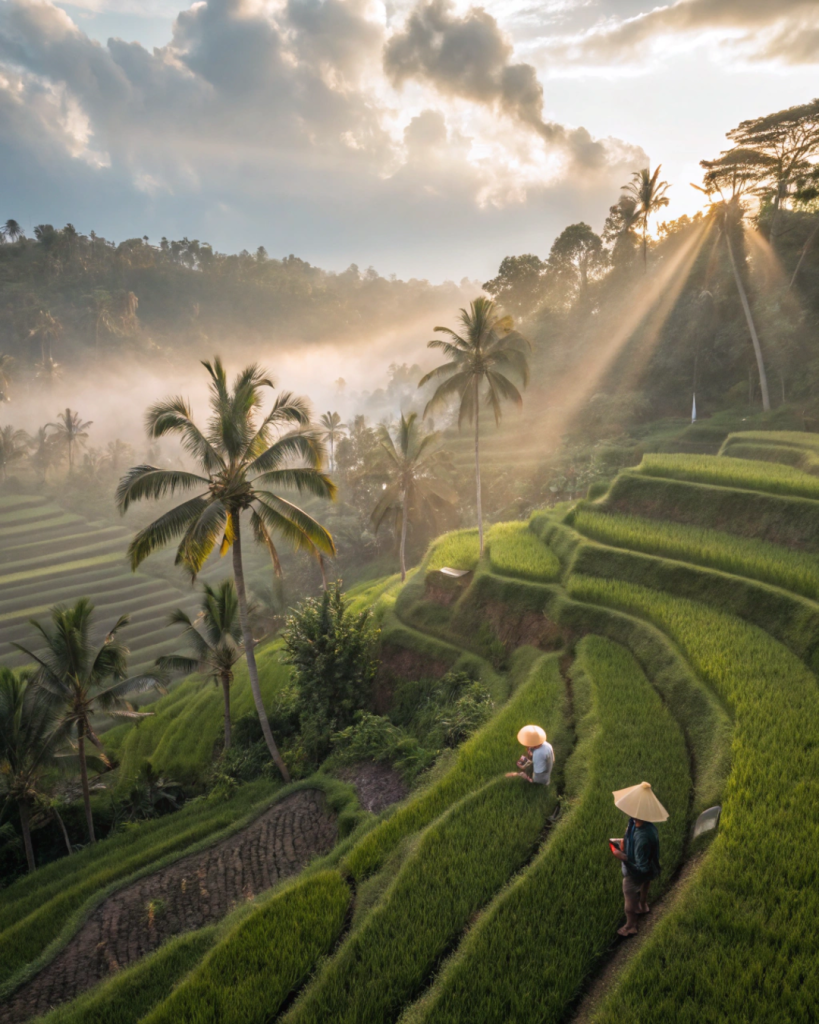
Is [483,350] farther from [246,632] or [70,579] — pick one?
[70,579]

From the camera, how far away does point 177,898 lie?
37.7 ft

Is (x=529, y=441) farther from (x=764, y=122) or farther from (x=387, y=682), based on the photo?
(x=387, y=682)

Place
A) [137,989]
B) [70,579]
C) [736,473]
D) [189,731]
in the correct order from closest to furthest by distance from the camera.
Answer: [137,989]
[736,473]
[189,731]
[70,579]

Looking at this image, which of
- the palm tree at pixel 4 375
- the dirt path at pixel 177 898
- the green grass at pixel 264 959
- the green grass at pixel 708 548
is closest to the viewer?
the green grass at pixel 264 959

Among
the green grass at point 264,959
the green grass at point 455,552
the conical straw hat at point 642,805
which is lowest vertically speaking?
the green grass at point 264,959

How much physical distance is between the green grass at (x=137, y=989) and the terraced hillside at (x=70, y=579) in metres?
42.9

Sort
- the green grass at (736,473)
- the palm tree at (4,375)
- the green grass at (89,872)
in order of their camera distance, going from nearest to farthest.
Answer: the green grass at (89,872) → the green grass at (736,473) → the palm tree at (4,375)

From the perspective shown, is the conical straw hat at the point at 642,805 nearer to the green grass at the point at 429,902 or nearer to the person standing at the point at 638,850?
the person standing at the point at 638,850

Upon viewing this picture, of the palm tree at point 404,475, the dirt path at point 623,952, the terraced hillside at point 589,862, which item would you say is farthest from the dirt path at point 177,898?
the palm tree at point 404,475

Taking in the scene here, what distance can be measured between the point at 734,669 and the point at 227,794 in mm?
14848

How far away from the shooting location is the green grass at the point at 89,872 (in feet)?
39.2

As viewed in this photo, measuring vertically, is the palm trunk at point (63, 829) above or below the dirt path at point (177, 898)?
below

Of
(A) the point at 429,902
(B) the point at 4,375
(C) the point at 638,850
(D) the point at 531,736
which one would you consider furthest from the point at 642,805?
(B) the point at 4,375

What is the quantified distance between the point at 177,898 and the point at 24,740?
10.9 metres
